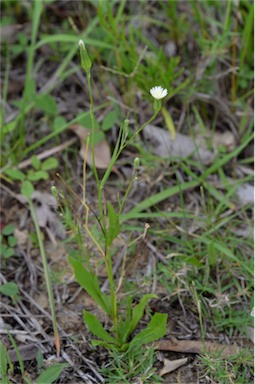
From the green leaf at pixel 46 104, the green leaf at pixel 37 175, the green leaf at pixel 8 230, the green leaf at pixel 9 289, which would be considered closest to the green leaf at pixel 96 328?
the green leaf at pixel 9 289

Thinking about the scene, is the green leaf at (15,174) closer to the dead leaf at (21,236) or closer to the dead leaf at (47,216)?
the dead leaf at (47,216)

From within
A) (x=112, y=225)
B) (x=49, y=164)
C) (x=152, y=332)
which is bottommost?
(x=152, y=332)

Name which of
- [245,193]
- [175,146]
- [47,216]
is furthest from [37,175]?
[245,193]

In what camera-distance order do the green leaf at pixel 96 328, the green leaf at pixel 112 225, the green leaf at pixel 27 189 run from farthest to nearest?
the green leaf at pixel 27 189
the green leaf at pixel 96 328
the green leaf at pixel 112 225

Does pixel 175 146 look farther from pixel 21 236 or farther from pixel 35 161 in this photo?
pixel 21 236

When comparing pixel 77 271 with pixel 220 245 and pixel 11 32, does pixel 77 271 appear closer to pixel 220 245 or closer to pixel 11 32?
pixel 220 245

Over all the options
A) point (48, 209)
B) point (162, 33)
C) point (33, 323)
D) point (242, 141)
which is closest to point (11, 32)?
point (162, 33)

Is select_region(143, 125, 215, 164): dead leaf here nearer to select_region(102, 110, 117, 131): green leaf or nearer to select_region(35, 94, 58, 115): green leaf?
select_region(102, 110, 117, 131): green leaf
